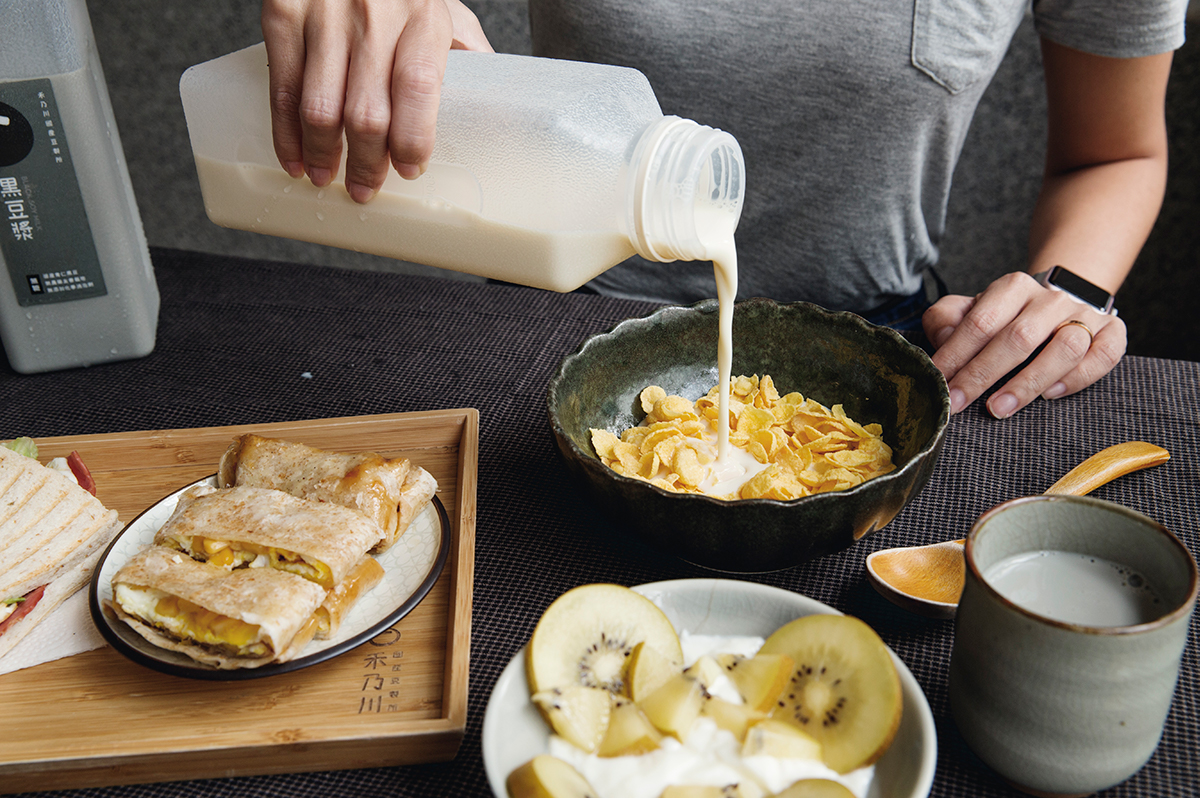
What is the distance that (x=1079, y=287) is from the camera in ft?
3.44

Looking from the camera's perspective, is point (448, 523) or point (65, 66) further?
point (65, 66)

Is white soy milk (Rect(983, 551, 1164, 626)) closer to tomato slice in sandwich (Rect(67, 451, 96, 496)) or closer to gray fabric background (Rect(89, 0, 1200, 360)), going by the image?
tomato slice in sandwich (Rect(67, 451, 96, 496))

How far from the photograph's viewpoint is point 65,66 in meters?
0.94

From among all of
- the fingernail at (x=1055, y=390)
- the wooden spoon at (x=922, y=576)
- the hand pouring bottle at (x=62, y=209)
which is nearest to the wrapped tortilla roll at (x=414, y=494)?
the wooden spoon at (x=922, y=576)

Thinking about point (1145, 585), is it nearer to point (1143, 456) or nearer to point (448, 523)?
point (1143, 456)

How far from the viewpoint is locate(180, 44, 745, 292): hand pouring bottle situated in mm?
710

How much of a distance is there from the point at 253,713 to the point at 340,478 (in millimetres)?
209

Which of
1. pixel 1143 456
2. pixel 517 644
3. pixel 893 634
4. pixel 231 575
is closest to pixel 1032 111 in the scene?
pixel 1143 456

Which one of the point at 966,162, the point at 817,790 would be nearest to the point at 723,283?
the point at 817,790

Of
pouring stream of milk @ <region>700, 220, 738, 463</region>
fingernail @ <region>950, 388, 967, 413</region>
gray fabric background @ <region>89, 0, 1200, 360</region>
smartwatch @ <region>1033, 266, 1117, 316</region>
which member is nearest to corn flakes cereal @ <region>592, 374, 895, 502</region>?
pouring stream of milk @ <region>700, 220, 738, 463</region>

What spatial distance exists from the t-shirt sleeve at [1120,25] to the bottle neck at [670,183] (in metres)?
0.74

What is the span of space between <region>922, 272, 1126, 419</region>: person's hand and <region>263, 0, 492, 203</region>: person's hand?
24.0 inches

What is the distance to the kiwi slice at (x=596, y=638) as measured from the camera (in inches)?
21.0

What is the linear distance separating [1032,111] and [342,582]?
1876 millimetres
